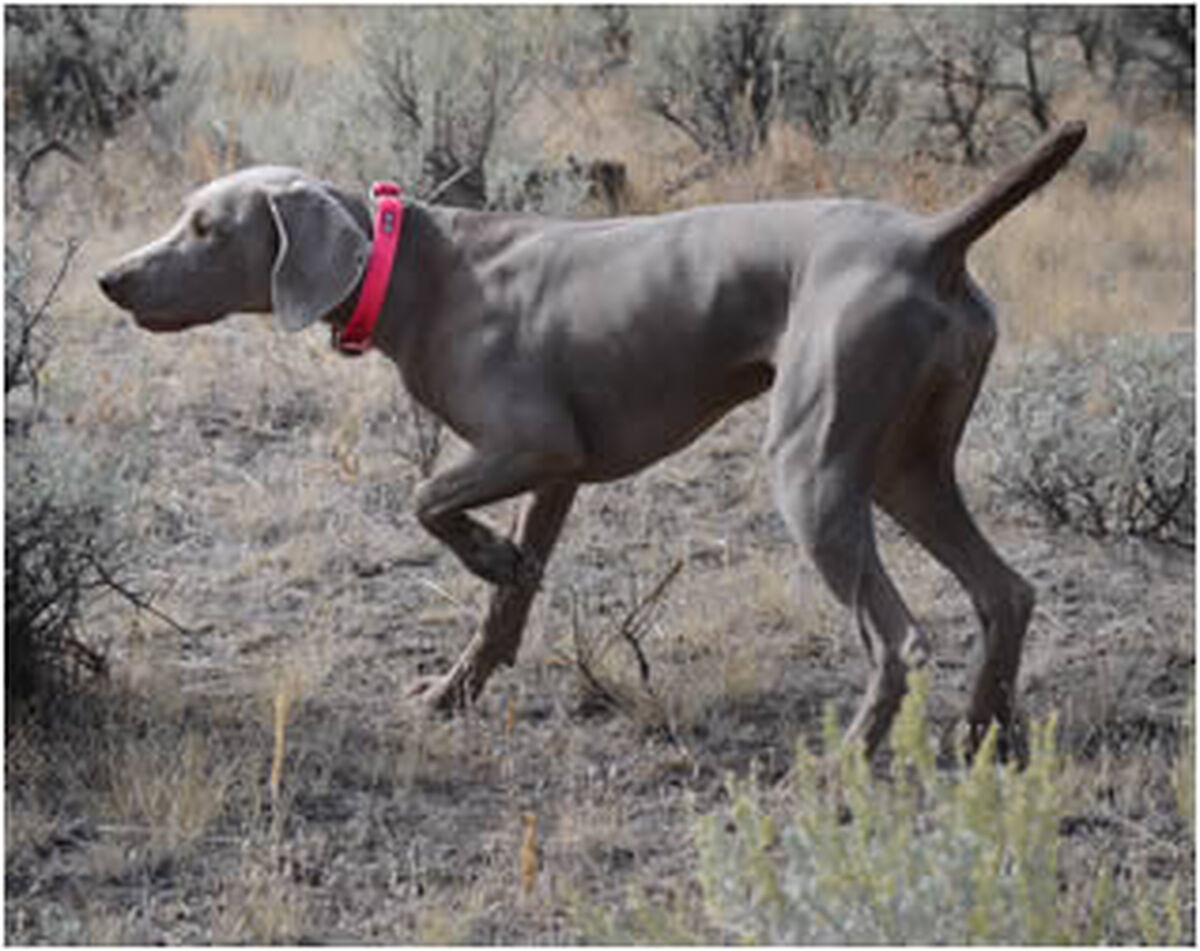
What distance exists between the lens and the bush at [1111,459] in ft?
23.6

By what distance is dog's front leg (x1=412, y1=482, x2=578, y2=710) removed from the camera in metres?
5.72

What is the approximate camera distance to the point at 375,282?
5414 mm

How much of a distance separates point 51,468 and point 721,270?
183cm

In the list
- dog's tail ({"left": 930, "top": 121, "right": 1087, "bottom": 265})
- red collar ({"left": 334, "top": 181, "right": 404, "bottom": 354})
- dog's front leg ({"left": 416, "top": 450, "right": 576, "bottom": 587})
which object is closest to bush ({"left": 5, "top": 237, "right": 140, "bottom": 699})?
red collar ({"left": 334, "top": 181, "right": 404, "bottom": 354})

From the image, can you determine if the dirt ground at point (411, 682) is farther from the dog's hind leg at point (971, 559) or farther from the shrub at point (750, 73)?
the shrub at point (750, 73)

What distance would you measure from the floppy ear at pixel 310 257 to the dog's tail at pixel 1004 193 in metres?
1.55

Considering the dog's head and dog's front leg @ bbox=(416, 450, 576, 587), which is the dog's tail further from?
the dog's head

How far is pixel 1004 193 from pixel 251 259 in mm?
2001

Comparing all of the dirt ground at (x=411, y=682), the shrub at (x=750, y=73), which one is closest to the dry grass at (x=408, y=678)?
the dirt ground at (x=411, y=682)

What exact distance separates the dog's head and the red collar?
4cm

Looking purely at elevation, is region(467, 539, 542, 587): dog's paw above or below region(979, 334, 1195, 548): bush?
above

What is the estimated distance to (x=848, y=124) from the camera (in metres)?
12.9

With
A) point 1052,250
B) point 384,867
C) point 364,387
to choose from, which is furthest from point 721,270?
point 1052,250

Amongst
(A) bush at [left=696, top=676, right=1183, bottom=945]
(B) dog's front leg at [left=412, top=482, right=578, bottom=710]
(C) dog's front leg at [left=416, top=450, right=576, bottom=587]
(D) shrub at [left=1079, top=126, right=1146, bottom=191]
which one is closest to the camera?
(A) bush at [left=696, top=676, right=1183, bottom=945]
